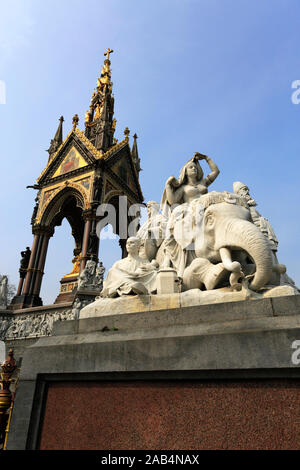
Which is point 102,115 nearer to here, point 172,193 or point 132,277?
point 172,193

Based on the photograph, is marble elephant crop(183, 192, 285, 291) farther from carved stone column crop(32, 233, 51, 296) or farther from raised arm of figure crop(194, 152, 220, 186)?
carved stone column crop(32, 233, 51, 296)

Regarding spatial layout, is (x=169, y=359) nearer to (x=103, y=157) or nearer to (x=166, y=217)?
(x=166, y=217)

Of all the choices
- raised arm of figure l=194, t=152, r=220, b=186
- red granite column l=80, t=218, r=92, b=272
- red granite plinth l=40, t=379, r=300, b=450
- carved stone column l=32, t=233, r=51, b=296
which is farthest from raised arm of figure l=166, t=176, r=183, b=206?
carved stone column l=32, t=233, r=51, b=296

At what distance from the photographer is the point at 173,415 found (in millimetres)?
2344

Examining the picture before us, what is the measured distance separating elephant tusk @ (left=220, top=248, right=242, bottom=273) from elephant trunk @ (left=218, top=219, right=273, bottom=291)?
0.23 feet

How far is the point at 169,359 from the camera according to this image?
246cm

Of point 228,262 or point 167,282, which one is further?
point 167,282

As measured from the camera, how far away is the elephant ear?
3.88 meters

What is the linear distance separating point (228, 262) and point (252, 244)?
0.30m

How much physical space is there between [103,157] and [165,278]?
67.4 feet

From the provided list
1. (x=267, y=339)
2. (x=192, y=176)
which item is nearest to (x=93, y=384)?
(x=267, y=339)

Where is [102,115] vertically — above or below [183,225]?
above

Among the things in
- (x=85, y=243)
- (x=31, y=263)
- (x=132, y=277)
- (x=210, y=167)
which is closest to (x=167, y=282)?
(x=132, y=277)

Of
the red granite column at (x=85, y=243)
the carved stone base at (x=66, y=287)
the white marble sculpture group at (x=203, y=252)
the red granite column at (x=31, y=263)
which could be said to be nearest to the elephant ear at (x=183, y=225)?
the white marble sculpture group at (x=203, y=252)
